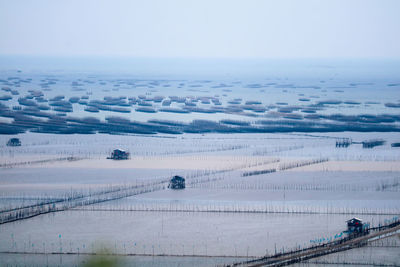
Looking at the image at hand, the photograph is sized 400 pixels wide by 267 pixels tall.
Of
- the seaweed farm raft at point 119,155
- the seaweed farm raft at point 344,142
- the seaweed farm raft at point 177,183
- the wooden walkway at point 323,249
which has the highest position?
the seaweed farm raft at point 344,142

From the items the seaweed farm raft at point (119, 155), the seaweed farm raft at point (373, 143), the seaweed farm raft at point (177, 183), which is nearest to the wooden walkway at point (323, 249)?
the seaweed farm raft at point (177, 183)

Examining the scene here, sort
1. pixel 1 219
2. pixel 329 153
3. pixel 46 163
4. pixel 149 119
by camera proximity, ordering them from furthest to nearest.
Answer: pixel 149 119
pixel 329 153
pixel 46 163
pixel 1 219

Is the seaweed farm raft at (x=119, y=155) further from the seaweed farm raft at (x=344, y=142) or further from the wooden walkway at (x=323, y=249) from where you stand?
the wooden walkway at (x=323, y=249)

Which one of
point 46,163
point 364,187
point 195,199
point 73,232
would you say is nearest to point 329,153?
point 364,187

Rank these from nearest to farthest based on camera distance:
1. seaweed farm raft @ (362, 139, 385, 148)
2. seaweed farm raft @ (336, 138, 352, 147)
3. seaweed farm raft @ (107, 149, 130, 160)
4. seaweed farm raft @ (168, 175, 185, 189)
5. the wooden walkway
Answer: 1. the wooden walkway
2. seaweed farm raft @ (168, 175, 185, 189)
3. seaweed farm raft @ (107, 149, 130, 160)
4. seaweed farm raft @ (362, 139, 385, 148)
5. seaweed farm raft @ (336, 138, 352, 147)

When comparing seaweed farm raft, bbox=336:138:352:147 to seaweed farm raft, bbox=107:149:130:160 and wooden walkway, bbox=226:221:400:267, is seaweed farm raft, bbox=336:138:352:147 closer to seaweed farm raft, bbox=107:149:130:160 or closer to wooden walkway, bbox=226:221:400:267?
seaweed farm raft, bbox=107:149:130:160

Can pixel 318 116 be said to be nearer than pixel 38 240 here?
No

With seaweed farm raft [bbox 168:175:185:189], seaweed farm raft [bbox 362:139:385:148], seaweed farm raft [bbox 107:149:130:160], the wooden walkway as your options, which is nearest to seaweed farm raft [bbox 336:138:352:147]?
seaweed farm raft [bbox 362:139:385:148]

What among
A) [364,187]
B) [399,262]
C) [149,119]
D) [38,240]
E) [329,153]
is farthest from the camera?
[149,119]

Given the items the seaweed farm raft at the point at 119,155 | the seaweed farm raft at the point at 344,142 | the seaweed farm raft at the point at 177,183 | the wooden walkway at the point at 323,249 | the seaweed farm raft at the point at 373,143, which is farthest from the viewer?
the seaweed farm raft at the point at 344,142

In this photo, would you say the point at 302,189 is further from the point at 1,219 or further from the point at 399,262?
the point at 1,219
